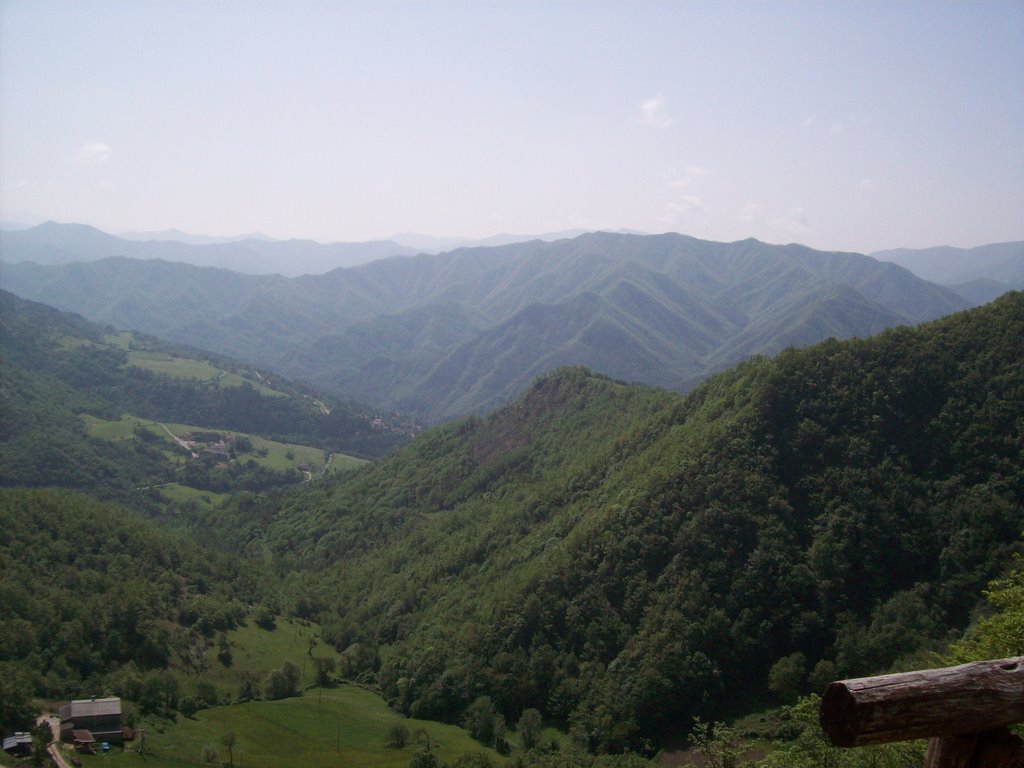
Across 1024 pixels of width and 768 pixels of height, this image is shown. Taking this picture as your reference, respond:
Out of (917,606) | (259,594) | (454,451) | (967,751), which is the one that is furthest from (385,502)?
(967,751)

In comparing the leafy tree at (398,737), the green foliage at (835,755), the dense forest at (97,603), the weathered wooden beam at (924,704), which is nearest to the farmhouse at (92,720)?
the dense forest at (97,603)

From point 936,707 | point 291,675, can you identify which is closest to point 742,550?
point 291,675

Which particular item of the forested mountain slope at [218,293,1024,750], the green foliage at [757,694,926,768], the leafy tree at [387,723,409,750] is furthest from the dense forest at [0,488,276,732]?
the green foliage at [757,694,926,768]

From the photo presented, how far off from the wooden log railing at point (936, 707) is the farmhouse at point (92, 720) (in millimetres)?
64673

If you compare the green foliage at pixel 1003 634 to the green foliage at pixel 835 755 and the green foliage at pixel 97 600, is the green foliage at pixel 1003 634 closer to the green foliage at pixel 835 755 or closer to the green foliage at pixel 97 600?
the green foliage at pixel 835 755

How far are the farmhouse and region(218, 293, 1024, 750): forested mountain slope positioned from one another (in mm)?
31896

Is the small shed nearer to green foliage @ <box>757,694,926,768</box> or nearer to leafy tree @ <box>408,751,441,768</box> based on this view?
leafy tree @ <box>408,751,441,768</box>

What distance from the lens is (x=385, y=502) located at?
135250 millimetres

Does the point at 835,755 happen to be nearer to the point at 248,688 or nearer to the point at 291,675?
the point at 248,688

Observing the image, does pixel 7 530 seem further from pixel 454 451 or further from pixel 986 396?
pixel 986 396

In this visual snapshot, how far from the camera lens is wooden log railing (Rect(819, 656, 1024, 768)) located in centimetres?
607

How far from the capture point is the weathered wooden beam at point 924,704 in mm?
6066

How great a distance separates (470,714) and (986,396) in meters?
63.3

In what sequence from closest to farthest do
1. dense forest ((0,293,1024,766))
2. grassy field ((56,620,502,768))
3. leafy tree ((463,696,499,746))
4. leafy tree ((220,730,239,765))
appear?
grassy field ((56,620,502,768)), leafy tree ((220,730,239,765)), dense forest ((0,293,1024,766)), leafy tree ((463,696,499,746))
